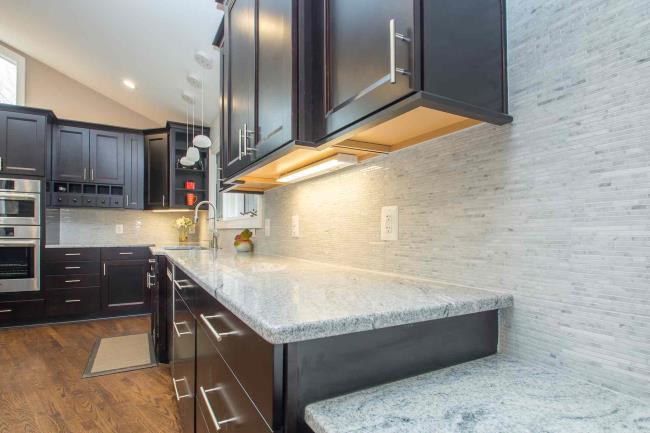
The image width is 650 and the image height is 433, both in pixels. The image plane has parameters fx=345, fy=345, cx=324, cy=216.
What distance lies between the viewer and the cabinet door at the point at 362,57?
2.32 ft

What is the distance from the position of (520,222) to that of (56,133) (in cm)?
506

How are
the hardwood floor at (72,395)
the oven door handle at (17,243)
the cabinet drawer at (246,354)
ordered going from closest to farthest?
the cabinet drawer at (246,354) < the hardwood floor at (72,395) < the oven door handle at (17,243)

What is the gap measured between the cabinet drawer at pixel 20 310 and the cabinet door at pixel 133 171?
4.69 feet

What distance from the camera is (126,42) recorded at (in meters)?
3.28

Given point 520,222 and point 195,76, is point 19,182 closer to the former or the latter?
point 195,76

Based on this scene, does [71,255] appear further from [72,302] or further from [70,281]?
[72,302]

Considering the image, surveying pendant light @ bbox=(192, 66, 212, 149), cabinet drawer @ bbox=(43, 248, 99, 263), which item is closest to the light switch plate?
pendant light @ bbox=(192, 66, 212, 149)

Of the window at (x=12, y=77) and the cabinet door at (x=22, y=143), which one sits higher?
the window at (x=12, y=77)

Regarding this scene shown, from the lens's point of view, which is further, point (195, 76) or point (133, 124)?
point (133, 124)

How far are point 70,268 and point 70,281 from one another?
0.49 feet

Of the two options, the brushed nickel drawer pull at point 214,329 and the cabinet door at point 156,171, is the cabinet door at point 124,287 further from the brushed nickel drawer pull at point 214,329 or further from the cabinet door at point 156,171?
the brushed nickel drawer pull at point 214,329

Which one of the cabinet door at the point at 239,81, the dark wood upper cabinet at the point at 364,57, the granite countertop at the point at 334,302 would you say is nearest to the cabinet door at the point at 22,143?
the cabinet door at the point at 239,81

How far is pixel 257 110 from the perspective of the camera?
1.38 metres

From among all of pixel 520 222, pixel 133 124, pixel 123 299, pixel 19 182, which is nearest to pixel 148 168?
pixel 133 124
